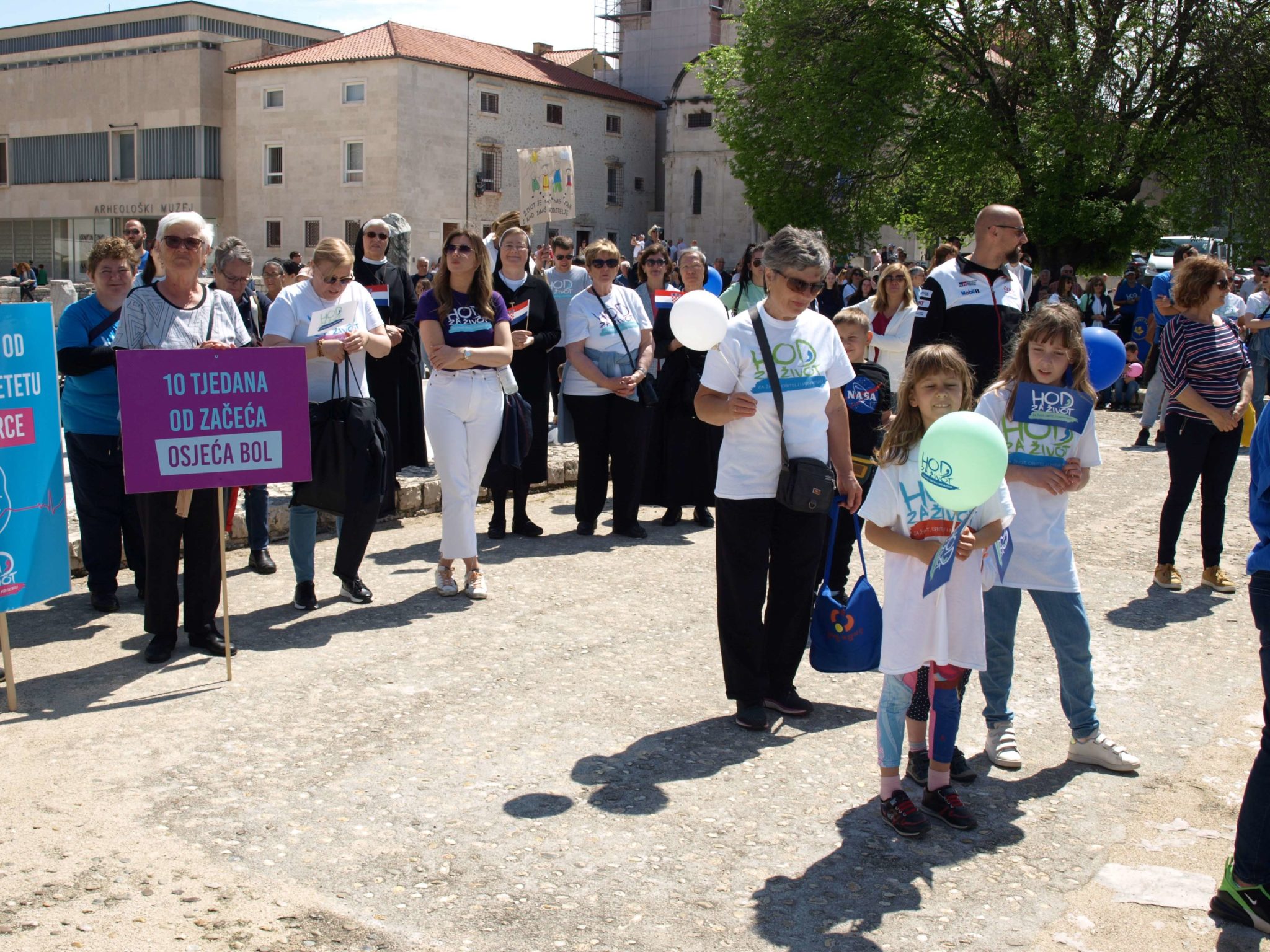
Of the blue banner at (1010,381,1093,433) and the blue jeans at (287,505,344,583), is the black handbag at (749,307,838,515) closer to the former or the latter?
the blue banner at (1010,381,1093,433)

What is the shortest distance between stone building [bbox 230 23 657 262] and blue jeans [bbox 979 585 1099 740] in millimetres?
43804

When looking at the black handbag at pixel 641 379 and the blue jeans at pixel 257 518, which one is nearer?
the blue jeans at pixel 257 518

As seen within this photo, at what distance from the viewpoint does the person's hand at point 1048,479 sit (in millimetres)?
4527

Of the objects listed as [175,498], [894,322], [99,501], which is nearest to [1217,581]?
[894,322]

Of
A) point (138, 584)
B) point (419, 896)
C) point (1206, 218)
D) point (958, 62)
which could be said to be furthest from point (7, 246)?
point (419, 896)

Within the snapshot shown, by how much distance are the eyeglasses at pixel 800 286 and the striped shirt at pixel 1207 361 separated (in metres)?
3.58

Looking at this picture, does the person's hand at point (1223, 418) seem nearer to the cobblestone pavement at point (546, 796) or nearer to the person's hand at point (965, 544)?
the cobblestone pavement at point (546, 796)

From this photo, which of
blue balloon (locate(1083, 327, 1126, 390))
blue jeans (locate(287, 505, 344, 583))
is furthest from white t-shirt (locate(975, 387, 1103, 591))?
blue jeans (locate(287, 505, 344, 583))

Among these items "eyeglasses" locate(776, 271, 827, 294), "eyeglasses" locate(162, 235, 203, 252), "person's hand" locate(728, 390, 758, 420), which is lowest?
"person's hand" locate(728, 390, 758, 420)

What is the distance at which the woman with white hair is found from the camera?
543 cm

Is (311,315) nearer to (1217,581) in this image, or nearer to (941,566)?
(941,566)

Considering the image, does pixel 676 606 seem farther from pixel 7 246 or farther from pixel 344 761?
pixel 7 246

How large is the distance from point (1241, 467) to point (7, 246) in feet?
214

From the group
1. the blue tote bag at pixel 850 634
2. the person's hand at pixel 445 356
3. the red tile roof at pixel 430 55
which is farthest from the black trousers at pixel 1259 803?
the red tile roof at pixel 430 55
